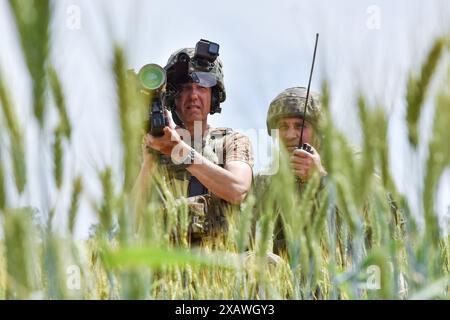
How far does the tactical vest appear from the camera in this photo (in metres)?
2.52

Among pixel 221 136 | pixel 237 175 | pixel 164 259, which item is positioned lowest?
pixel 164 259

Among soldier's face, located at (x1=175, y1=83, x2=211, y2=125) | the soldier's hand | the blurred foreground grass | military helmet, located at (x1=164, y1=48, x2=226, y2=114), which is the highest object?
military helmet, located at (x1=164, y1=48, x2=226, y2=114)

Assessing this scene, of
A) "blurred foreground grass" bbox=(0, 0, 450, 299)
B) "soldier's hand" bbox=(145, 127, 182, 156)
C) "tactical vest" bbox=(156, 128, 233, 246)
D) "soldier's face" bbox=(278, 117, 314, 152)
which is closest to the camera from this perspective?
"blurred foreground grass" bbox=(0, 0, 450, 299)

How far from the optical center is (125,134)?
2.42 ft

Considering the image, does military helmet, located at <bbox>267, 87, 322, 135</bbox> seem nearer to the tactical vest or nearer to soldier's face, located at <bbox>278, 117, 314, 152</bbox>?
soldier's face, located at <bbox>278, 117, 314, 152</bbox>

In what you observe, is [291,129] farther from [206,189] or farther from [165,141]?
[165,141]

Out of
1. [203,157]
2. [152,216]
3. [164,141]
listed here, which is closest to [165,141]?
[164,141]

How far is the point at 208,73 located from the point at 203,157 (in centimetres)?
61

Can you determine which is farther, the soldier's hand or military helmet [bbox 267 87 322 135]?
military helmet [bbox 267 87 322 135]

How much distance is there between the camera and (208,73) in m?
2.90

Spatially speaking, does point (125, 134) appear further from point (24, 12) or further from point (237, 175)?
point (237, 175)

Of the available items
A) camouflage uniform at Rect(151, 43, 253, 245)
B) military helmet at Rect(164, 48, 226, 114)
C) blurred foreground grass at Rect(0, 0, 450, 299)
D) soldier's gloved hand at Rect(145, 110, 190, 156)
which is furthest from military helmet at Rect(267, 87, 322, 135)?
blurred foreground grass at Rect(0, 0, 450, 299)
